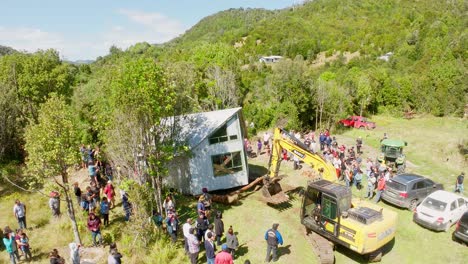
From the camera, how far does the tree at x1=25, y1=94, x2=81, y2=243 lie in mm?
12719

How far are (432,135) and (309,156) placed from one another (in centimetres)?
2267

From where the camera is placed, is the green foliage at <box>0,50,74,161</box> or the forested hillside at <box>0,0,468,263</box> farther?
the green foliage at <box>0,50,74,161</box>

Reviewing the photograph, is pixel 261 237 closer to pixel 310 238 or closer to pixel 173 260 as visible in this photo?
pixel 310 238

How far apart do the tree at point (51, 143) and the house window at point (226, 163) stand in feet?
24.2

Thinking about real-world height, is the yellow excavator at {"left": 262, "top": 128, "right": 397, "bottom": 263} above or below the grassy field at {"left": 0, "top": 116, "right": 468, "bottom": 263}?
above

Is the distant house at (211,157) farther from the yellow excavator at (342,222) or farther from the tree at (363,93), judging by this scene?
the tree at (363,93)

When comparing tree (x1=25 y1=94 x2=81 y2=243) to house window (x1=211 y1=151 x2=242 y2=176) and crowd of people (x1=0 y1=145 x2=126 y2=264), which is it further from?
house window (x1=211 y1=151 x2=242 y2=176)

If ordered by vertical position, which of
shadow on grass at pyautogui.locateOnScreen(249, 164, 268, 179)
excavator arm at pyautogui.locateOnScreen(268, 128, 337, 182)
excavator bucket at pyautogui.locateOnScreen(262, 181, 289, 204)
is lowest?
shadow on grass at pyautogui.locateOnScreen(249, 164, 268, 179)

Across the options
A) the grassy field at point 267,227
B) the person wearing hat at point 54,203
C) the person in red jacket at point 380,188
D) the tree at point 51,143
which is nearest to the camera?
the tree at point 51,143

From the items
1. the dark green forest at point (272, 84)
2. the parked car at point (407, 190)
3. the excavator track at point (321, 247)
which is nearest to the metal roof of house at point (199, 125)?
the dark green forest at point (272, 84)

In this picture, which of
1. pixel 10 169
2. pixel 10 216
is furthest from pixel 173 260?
pixel 10 169

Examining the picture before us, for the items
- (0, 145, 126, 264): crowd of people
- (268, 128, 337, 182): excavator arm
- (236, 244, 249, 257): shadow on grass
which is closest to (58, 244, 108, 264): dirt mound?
(0, 145, 126, 264): crowd of people

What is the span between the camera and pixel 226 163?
18906 millimetres

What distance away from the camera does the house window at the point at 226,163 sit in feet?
61.7
